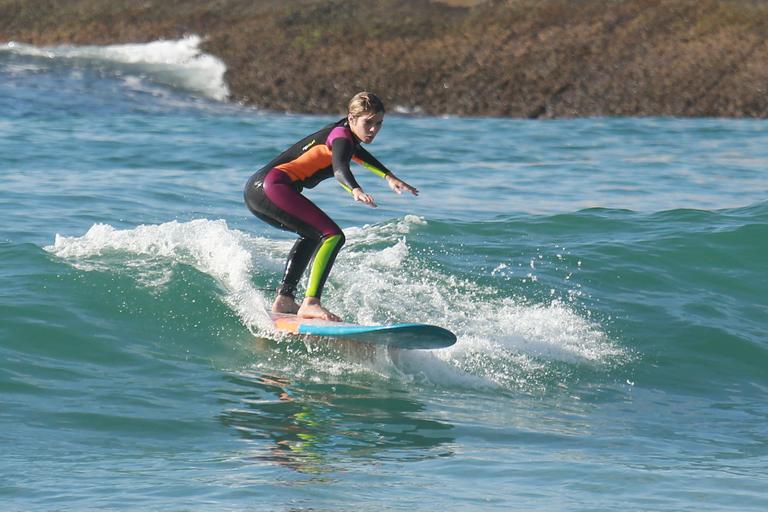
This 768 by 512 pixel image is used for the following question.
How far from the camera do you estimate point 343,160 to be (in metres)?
8.63

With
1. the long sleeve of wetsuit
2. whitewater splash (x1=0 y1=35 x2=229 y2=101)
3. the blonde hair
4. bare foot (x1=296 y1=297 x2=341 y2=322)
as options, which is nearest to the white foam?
bare foot (x1=296 y1=297 x2=341 y2=322)

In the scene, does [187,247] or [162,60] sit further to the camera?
[162,60]

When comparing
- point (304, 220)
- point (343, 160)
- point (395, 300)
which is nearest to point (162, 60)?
point (395, 300)

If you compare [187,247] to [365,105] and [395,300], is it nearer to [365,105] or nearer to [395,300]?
[395,300]

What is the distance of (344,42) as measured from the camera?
2898cm

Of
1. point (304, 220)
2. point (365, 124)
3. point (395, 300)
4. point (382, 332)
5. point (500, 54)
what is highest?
point (500, 54)

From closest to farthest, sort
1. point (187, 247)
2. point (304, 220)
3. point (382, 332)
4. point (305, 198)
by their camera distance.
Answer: point (382, 332)
point (304, 220)
point (305, 198)
point (187, 247)

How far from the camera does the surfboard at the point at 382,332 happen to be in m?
8.29

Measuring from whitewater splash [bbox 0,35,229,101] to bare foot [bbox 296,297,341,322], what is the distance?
18.9m

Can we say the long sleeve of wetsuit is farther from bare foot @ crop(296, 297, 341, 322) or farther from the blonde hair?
bare foot @ crop(296, 297, 341, 322)

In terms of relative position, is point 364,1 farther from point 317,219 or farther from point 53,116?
point 317,219

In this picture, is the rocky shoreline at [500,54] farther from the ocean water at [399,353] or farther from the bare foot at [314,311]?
the bare foot at [314,311]

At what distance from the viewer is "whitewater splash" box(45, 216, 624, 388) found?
→ 9.15 m

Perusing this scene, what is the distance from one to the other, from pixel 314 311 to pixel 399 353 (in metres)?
0.72
